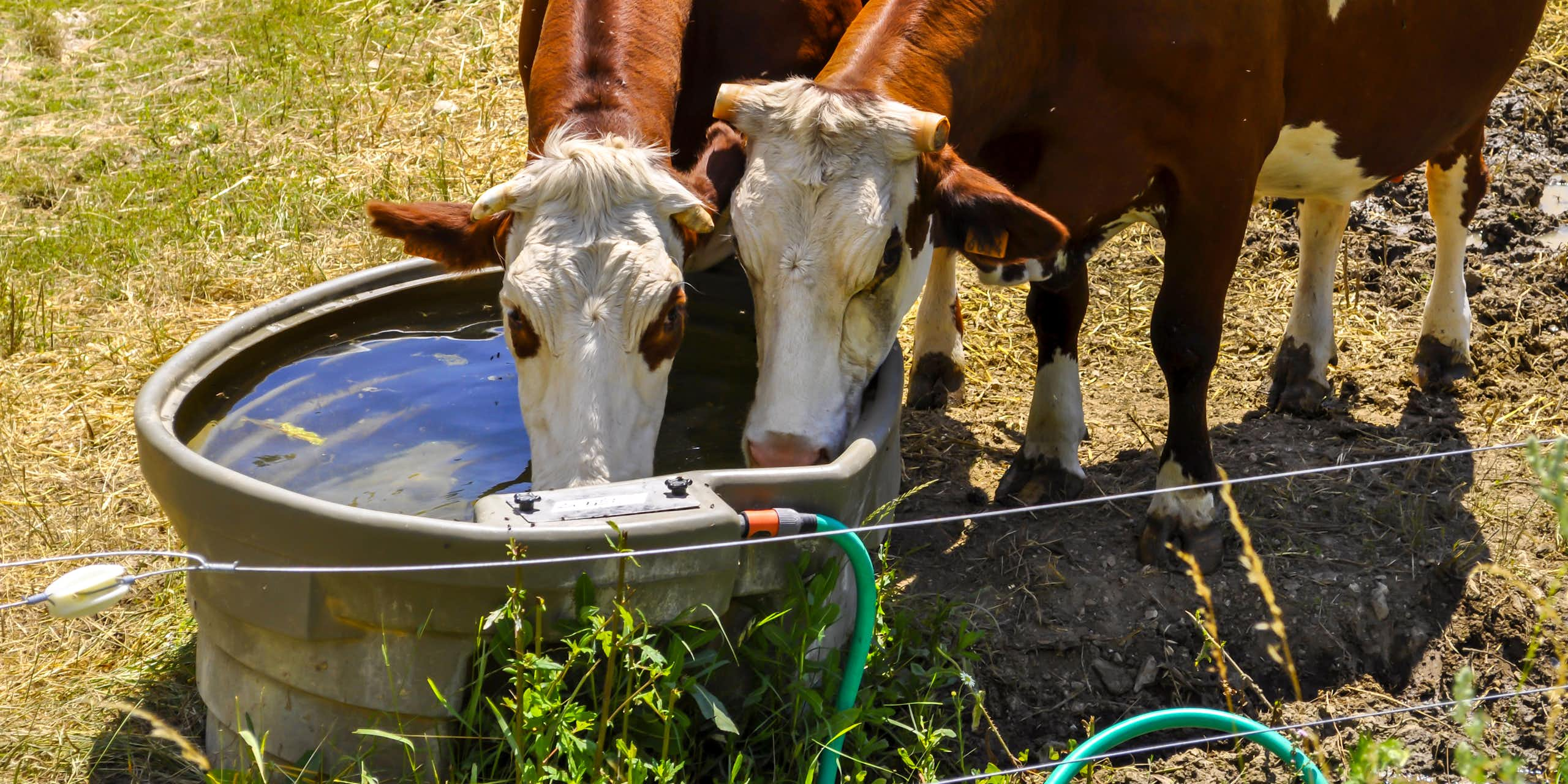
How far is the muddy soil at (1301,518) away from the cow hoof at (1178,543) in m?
0.04

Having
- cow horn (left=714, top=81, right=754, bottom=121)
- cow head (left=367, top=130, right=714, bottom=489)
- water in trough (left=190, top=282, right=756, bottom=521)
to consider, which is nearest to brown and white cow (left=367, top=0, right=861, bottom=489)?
cow head (left=367, top=130, right=714, bottom=489)

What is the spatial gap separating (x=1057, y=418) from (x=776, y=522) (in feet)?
6.34

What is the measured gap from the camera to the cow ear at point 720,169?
11.4ft

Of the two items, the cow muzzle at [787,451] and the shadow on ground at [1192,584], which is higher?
the cow muzzle at [787,451]

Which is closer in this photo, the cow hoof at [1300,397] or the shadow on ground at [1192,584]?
the shadow on ground at [1192,584]

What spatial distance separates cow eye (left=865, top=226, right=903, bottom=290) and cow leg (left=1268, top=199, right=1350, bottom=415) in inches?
84.9

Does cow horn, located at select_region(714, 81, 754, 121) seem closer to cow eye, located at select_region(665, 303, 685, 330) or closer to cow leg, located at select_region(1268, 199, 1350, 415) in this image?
cow eye, located at select_region(665, 303, 685, 330)

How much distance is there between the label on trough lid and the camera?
2.54 meters

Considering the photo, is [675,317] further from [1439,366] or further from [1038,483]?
[1439,366]

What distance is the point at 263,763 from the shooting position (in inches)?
108

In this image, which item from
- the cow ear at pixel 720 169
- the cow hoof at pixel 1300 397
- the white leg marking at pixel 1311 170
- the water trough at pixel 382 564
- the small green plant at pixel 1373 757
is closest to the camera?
the small green plant at pixel 1373 757

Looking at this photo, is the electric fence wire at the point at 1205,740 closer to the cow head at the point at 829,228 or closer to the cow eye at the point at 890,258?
the cow head at the point at 829,228

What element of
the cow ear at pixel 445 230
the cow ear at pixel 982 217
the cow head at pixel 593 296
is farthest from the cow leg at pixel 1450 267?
the cow ear at pixel 445 230

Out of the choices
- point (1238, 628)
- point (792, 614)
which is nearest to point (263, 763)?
point (792, 614)
